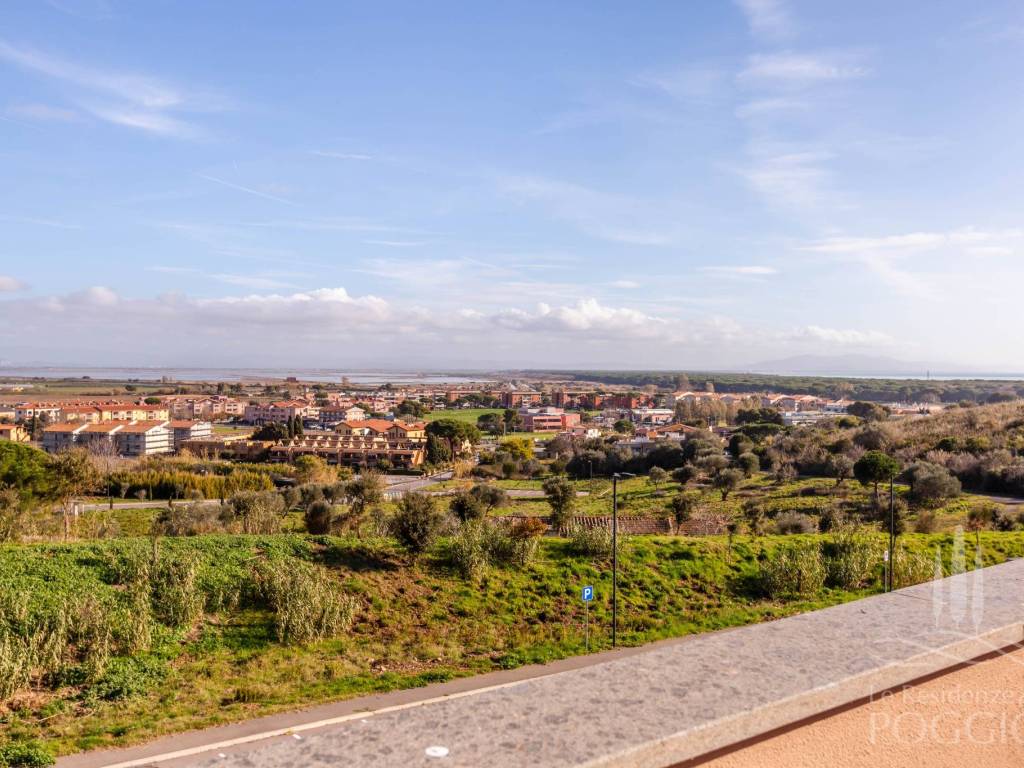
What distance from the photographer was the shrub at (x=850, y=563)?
51.6 feet

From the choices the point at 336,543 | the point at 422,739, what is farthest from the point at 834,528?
the point at 422,739

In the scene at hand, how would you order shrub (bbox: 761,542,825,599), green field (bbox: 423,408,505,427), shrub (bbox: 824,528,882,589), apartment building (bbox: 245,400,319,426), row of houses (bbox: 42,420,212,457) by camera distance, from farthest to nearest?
green field (bbox: 423,408,505,427) < apartment building (bbox: 245,400,319,426) < row of houses (bbox: 42,420,212,457) < shrub (bbox: 824,528,882,589) < shrub (bbox: 761,542,825,599)

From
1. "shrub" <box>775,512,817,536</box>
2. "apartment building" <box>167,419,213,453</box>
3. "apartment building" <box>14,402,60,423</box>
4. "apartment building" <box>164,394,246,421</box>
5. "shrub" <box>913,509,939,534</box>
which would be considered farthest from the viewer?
"apartment building" <box>164,394,246,421</box>

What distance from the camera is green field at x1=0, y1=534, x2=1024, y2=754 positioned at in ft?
31.6

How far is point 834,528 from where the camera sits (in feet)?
78.7

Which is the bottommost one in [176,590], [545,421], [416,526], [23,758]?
[545,421]

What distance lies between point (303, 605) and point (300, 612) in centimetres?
14

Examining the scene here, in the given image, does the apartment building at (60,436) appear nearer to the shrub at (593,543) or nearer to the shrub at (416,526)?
the shrub at (416,526)

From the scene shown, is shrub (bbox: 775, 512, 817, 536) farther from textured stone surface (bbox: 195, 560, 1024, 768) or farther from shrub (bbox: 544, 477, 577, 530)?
textured stone surface (bbox: 195, 560, 1024, 768)

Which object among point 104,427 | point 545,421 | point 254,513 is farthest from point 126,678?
point 545,421

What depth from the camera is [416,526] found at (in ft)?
53.4

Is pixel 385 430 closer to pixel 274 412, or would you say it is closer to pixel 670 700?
pixel 274 412

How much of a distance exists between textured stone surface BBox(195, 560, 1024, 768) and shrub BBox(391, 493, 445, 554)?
1152 cm

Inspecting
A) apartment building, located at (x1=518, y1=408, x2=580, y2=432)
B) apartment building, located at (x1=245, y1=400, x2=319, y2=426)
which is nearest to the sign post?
apartment building, located at (x1=518, y1=408, x2=580, y2=432)
